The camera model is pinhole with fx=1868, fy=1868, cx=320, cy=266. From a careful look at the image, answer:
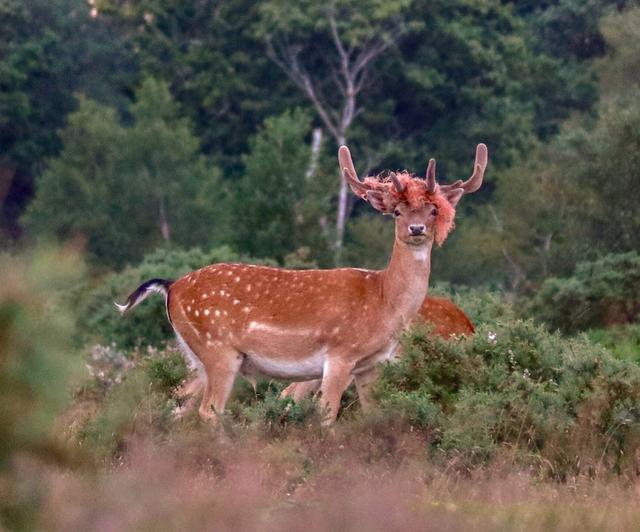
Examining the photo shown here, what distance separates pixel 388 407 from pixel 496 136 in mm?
34607

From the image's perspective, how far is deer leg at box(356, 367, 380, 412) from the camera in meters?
11.2

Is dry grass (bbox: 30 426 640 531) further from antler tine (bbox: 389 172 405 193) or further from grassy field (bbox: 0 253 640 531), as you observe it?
antler tine (bbox: 389 172 405 193)

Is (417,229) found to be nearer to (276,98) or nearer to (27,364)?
(27,364)

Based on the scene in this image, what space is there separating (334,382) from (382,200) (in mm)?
1348

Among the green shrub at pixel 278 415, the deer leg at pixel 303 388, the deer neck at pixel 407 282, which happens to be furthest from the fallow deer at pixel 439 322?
the green shrub at pixel 278 415

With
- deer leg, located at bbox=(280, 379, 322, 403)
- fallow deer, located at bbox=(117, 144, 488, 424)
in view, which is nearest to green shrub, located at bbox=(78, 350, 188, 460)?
fallow deer, located at bbox=(117, 144, 488, 424)

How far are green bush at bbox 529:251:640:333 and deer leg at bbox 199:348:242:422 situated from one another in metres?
8.33

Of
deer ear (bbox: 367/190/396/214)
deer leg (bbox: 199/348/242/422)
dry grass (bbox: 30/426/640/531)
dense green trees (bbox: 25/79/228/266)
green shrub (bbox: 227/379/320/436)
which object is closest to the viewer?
dry grass (bbox: 30/426/640/531)

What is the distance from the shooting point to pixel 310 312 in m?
12.0

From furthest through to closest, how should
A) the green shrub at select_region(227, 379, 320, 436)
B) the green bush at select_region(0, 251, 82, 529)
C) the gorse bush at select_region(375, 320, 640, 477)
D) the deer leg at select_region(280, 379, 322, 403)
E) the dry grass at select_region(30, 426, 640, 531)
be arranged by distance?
the deer leg at select_region(280, 379, 322, 403) → the green shrub at select_region(227, 379, 320, 436) → the gorse bush at select_region(375, 320, 640, 477) → the dry grass at select_region(30, 426, 640, 531) → the green bush at select_region(0, 251, 82, 529)

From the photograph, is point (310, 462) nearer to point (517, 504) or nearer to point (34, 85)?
point (517, 504)

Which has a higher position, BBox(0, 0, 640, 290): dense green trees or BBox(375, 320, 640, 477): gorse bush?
BBox(375, 320, 640, 477): gorse bush

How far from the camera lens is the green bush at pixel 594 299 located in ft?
65.4

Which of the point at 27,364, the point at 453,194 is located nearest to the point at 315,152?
the point at 453,194
